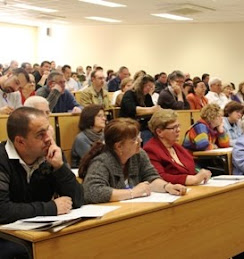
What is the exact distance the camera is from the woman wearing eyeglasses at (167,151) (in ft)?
10.6

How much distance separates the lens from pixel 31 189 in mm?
2266

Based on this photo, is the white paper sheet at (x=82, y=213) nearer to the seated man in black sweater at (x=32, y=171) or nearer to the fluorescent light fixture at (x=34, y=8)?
the seated man in black sweater at (x=32, y=171)

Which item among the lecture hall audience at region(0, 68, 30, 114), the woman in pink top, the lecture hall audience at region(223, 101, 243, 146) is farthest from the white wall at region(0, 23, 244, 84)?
the lecture hall audience at region(0, 68, 30, 114)

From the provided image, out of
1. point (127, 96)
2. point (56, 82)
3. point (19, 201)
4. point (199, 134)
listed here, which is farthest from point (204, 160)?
point (19, 201)

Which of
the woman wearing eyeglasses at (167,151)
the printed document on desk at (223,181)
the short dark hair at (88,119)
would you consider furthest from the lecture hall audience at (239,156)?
the short dark hair at (88,119)

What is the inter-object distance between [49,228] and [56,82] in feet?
12.0

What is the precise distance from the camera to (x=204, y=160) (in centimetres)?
479

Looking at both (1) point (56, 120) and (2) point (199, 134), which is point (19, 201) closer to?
(1) point (56, 120)

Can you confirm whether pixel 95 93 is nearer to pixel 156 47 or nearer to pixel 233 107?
pixel 233 107

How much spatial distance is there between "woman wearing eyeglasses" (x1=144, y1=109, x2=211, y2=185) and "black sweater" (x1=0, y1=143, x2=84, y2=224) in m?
0.98

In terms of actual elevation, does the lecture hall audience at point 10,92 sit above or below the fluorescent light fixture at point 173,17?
below

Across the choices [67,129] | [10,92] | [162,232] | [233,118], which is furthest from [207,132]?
[162,232]

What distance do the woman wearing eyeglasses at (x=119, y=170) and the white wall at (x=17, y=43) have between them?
13701mm

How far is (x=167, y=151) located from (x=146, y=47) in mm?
11347
